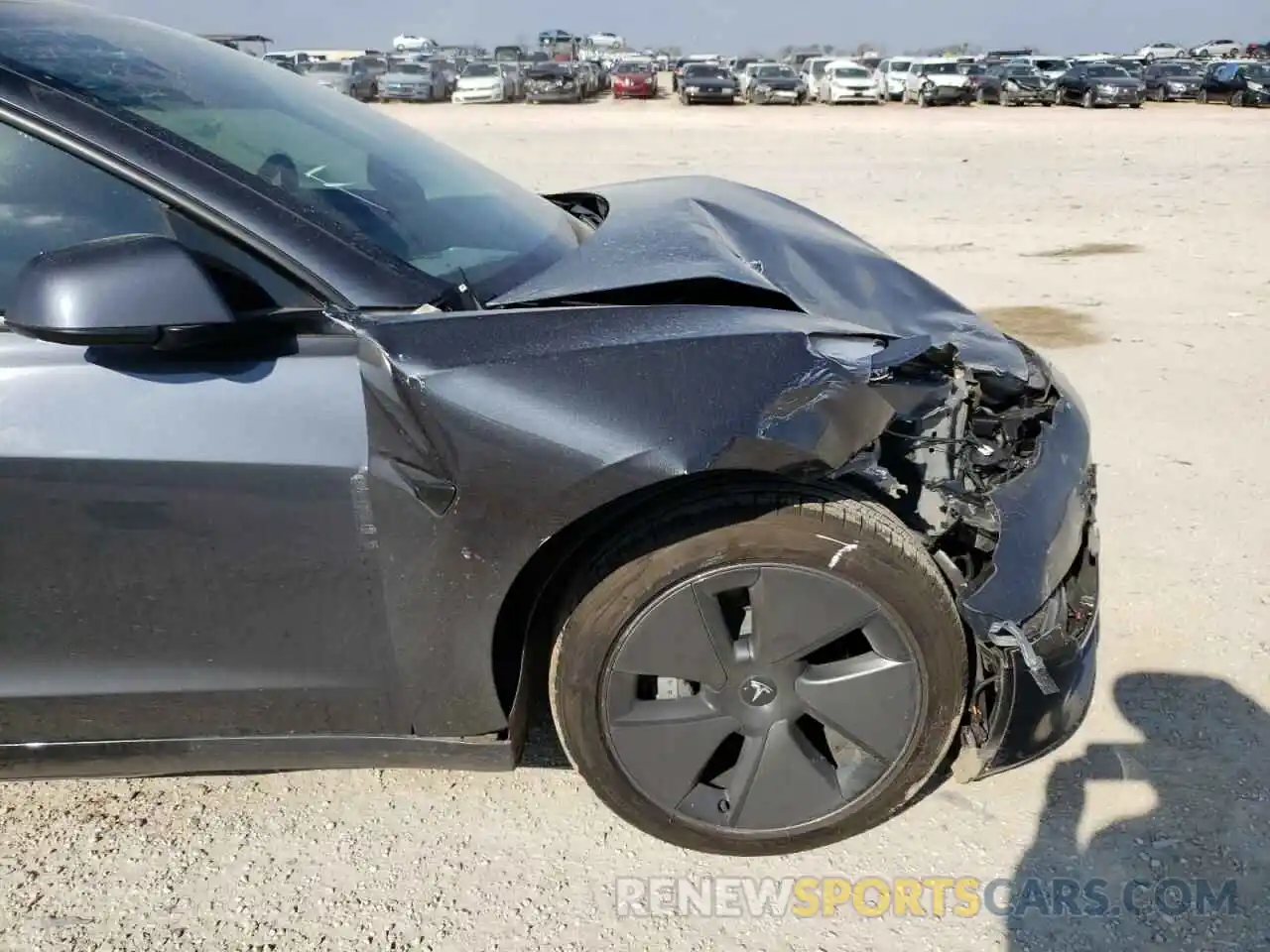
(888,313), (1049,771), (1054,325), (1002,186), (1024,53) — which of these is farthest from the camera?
(1024,53)

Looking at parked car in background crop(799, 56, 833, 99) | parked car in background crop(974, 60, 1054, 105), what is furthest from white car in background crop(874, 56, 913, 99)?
parked car in background crop(974, 60, 1054, 105)

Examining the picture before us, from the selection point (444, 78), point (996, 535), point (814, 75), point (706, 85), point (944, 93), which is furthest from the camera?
point (444, 78)

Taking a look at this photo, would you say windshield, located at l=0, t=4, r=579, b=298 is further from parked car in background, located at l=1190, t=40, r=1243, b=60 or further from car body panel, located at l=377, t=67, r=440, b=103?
parked car in background, located at l=1190, t=40, r=1243, b=60

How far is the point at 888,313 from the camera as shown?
258 centimetres

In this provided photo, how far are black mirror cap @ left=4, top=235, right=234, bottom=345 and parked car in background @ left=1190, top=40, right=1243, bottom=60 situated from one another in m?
60.2

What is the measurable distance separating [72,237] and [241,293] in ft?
1.23

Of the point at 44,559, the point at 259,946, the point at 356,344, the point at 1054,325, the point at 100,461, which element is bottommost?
the point at 259,946

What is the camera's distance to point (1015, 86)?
27953 millimetres

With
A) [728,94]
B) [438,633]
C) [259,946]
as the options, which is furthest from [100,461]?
[728,94]

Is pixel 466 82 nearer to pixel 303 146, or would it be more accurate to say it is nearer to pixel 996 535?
pixel 303 146

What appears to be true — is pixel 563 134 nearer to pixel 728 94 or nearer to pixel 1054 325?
pixel 728 94

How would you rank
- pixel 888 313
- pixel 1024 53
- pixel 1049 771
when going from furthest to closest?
pixel 1024 53 → pixel 888 313 → pixel 1049 771

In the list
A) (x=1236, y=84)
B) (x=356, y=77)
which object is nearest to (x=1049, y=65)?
(x=1236, y=84)

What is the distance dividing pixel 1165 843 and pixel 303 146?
256 centimetres
